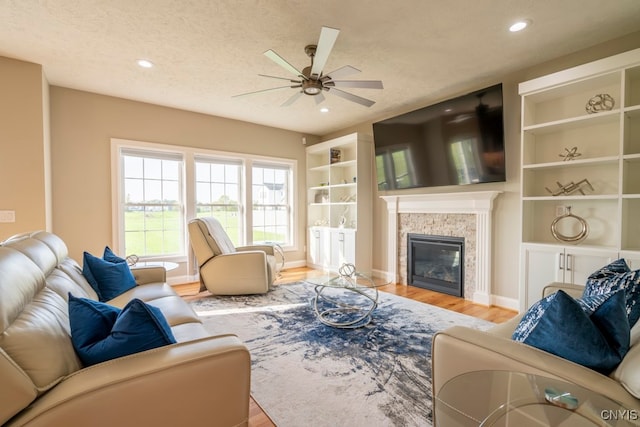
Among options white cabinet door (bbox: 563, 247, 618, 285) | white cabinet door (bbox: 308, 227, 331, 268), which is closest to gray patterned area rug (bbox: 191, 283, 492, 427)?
white cabinet door (bbox: 563, 247, 618, 285)

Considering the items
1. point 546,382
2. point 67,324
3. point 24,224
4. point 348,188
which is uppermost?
point 348,188

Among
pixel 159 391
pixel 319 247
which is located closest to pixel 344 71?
pixel 159 391

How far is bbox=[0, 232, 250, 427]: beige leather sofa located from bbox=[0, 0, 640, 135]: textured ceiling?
2.04 meters

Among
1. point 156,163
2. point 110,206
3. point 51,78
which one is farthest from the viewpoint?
point 156,163

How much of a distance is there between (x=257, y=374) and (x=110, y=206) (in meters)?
3.27

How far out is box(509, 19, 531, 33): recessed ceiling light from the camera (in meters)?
2.33

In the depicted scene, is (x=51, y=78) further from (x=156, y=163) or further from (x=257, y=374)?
(x=257, y=374)

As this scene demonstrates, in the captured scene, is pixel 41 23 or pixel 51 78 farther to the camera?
pixel 51 78

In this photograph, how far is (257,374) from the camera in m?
2.04

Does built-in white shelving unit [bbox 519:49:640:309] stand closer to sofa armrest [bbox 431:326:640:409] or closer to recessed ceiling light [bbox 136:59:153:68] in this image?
sofa armrest [bbox 431:326:640:409]

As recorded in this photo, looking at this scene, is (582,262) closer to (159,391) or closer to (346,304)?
(346,304)

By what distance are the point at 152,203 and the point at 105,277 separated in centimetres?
220

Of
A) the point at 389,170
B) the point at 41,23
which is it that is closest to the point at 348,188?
the point at 389,170

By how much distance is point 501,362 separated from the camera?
1.08m
